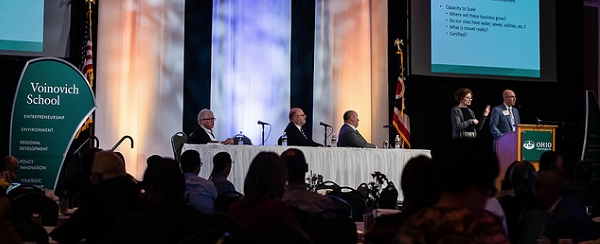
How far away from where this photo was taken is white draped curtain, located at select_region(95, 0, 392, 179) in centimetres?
1021

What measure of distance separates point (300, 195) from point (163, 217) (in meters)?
1.46

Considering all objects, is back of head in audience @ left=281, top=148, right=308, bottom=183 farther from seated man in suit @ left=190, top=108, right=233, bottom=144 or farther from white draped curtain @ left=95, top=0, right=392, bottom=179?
white draped curtain @ left=95, top=0, right=392, bottom=179

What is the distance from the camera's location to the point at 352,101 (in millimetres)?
11750

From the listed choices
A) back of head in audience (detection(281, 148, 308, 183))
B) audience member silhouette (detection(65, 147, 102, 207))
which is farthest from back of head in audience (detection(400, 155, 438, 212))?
audience member silhouette (detection(65, 147, 102, 207))

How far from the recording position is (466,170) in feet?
6.55

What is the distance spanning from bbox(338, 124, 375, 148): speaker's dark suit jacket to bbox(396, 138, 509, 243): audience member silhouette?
750 centimetres

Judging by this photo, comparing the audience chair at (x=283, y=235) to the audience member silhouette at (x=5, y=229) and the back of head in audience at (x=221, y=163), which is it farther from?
the back of head in audience at (x=221, y=163)

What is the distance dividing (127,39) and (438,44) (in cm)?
447

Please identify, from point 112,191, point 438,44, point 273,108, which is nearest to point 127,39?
point 273,108

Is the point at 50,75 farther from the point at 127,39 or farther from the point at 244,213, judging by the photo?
the point at 244,213

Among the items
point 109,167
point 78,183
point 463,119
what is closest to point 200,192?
point 78,183

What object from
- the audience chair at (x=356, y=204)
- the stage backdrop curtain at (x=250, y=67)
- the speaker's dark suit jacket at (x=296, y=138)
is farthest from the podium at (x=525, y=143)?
the audience chair at (x=356, y=204)

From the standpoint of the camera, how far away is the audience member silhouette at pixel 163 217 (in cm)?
277

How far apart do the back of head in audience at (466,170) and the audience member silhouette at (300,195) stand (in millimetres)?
2089
